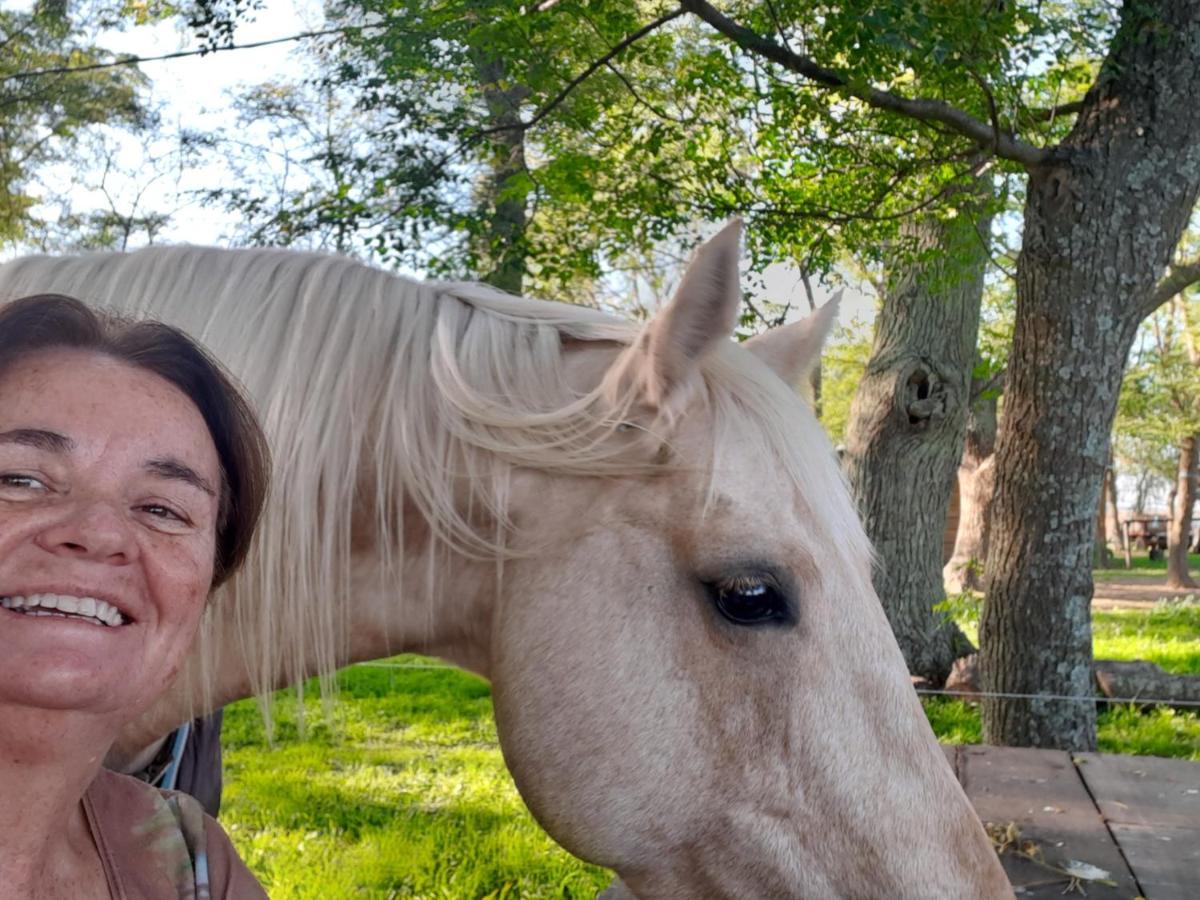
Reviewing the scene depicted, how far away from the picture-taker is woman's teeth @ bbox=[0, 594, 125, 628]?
965 mm

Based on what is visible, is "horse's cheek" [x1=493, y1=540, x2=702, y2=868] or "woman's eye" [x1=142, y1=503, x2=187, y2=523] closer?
"woman's eye" [x1=142, y1=503, x2=187, y2=523]

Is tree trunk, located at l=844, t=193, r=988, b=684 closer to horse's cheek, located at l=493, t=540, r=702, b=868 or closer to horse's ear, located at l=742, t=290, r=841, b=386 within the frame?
horse's ear, located at l=742, t=290, r=841, b=386

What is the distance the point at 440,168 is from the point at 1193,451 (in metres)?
14.8

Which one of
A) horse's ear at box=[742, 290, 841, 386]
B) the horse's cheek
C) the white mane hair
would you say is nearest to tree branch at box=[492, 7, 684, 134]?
horse's ear at box=[742, 290, 841, 386]

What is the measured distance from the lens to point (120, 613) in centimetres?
103

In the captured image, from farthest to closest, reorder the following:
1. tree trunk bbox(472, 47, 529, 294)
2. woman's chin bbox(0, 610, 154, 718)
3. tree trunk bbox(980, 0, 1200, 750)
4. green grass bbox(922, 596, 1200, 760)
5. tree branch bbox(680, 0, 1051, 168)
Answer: green grass bbox(922, 596, 1200, 760) < tree trunk bbox(472, 47, 529, 294) < tree branch bbox(680, 0, 1051, 168) < tree trunk bbox(980, 0, 1200, 750) < woman's chin bbox(0, 610, 154, 718)

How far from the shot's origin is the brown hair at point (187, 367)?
112cm

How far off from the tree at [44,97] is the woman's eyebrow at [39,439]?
18.9ft

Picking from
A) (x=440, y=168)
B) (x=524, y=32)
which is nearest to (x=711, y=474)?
(x=524, y=32)

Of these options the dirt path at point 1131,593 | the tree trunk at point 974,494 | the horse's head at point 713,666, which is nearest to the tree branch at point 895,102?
the horse's head at point 713,666

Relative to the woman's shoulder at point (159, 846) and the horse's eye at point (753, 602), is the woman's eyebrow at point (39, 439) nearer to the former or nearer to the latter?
the woman's shoulder at point (159, 846)

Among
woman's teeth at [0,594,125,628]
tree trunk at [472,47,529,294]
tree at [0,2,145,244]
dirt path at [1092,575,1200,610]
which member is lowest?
dirt path at [1092,575,1200,610]

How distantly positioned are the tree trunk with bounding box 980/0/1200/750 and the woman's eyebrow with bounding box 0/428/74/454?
13.0 ft

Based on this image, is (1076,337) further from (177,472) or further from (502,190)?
(177,472)
